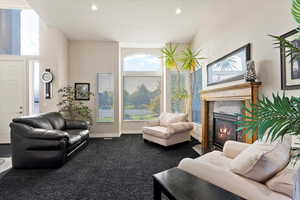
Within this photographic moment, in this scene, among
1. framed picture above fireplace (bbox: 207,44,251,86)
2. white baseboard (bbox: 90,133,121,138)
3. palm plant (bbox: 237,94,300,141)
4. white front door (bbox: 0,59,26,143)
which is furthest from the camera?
white baseboard (bbox: 90,133,121,138)

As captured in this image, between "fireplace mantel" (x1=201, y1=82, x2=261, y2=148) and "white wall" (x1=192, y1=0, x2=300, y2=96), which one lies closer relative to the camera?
"white wall" (x1=192, y1=0, x2=300, y2=96)

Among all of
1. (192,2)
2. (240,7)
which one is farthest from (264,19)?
(192,2)

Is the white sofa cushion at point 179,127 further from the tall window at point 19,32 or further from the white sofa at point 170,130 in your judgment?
the tall window at point 19,32

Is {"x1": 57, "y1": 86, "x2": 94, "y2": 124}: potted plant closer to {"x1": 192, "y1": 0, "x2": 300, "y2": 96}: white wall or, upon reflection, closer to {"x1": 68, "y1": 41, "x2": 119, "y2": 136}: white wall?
{"x1": 68, "y1": 41, "x2": 119, "y2": 136}: white wall

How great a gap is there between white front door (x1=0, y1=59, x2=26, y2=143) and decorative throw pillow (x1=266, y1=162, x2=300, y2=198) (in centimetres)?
524

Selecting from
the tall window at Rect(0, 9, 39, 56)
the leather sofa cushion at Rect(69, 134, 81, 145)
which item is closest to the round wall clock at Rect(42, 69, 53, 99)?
the tall window at Rect(0, 9, 39, 56)

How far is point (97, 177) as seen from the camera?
7.45ft

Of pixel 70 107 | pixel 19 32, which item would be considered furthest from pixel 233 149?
pixel 19 32

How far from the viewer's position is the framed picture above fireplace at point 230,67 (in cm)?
240

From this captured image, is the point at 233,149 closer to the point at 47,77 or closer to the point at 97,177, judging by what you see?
the point at 97,177

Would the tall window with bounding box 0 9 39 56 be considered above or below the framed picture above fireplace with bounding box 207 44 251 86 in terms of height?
above

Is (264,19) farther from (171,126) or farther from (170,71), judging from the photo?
(170,71)

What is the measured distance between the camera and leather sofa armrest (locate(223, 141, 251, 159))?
1.80m

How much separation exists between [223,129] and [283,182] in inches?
80.2
